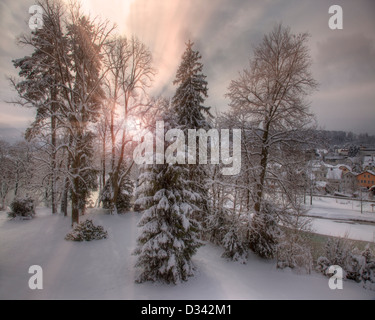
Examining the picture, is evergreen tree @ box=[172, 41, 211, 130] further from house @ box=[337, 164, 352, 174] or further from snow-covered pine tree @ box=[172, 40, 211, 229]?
house @ box=[337, 164, 352, 174]

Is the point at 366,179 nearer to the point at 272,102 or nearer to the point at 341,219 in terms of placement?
the point at 341,219

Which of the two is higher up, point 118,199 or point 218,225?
point 118,199

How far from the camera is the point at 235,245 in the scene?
831cm

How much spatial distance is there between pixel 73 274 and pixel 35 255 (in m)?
2.92

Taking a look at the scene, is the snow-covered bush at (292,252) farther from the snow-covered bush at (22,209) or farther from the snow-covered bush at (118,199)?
the snow-covered bush at (22,209)

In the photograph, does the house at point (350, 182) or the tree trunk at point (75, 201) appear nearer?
the tree trunk at point (75, 201)

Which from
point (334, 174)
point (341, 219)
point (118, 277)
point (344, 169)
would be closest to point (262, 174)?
point (118, 277)

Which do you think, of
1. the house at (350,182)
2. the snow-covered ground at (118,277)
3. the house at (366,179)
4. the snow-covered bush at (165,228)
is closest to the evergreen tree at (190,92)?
the snow-covered bush at (165,228)

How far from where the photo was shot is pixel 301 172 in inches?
321

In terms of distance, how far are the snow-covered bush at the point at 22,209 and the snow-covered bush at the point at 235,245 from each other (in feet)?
48.4

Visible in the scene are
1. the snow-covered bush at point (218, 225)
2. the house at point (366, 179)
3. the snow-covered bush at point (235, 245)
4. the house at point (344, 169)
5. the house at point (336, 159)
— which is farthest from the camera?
the house at point (336, 159)

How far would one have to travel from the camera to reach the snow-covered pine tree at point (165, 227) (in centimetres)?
586

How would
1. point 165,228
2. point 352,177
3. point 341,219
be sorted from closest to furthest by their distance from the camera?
point 165,228 < point 341,219 < point 352,177

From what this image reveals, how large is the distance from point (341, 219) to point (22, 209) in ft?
133
